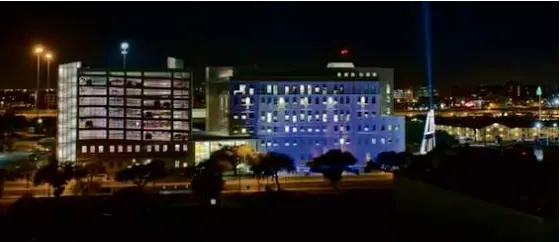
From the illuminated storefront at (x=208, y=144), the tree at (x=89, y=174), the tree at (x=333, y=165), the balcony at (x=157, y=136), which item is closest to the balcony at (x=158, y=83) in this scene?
the balcony at (x=157, y=136)

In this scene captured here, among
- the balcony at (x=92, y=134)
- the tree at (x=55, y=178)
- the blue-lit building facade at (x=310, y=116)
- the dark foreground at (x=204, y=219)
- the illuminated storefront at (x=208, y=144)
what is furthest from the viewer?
the blue-lit building facade at (x=310, y=116)

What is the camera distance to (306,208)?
27.9ft

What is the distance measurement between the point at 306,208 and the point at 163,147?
6.84 m

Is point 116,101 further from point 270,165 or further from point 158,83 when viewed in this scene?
point 270,165

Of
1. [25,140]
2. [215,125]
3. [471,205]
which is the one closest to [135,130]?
[215,125]

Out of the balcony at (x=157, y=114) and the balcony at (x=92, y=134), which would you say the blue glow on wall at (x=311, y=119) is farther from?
the balcony at (x=92, y=134)

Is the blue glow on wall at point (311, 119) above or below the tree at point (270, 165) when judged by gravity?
above

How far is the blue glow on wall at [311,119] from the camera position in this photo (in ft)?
52.0

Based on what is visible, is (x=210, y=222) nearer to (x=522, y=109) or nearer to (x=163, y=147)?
(x=163, y=147)

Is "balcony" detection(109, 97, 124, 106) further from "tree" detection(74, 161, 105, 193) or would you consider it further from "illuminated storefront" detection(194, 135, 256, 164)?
"illuminated storefront" detection(194, 135, 256, 164)

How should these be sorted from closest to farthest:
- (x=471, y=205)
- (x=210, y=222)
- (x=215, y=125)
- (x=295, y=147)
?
(x=471, y=205), (x=210, y=222), (x=295, y=147), (x=215, y=125)

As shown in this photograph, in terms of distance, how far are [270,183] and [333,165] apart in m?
1.29

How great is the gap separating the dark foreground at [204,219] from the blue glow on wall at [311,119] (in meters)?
6.13

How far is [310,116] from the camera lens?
15984mm
